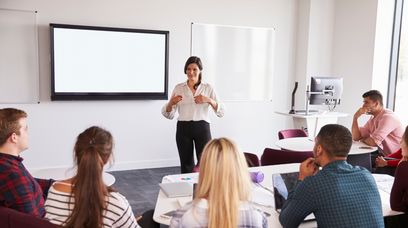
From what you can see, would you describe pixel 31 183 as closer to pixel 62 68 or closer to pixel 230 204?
pixel 230 204

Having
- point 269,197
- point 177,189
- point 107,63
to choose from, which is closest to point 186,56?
point 107,63

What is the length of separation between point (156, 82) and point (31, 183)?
11.8 feet

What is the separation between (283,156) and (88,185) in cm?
213

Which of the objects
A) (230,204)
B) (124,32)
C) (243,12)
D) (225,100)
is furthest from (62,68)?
(230,204)

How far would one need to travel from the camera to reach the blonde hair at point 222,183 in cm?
143

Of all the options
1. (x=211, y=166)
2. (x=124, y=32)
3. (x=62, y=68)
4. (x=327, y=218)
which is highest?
(x=124, y=32)

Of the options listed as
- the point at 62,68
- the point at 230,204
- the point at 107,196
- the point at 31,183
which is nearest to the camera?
the point at 230,204

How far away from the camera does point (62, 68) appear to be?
4.99 metres

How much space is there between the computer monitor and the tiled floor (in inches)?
87.1

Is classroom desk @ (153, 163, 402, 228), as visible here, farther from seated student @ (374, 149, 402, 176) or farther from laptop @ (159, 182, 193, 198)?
seated student @ (374, 149, 402, 176)

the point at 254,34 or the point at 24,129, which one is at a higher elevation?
the point at 254,34

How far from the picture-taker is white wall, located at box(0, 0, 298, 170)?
5.01 metres

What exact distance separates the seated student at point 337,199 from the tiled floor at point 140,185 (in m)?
2.42

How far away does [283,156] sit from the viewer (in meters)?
3.33
